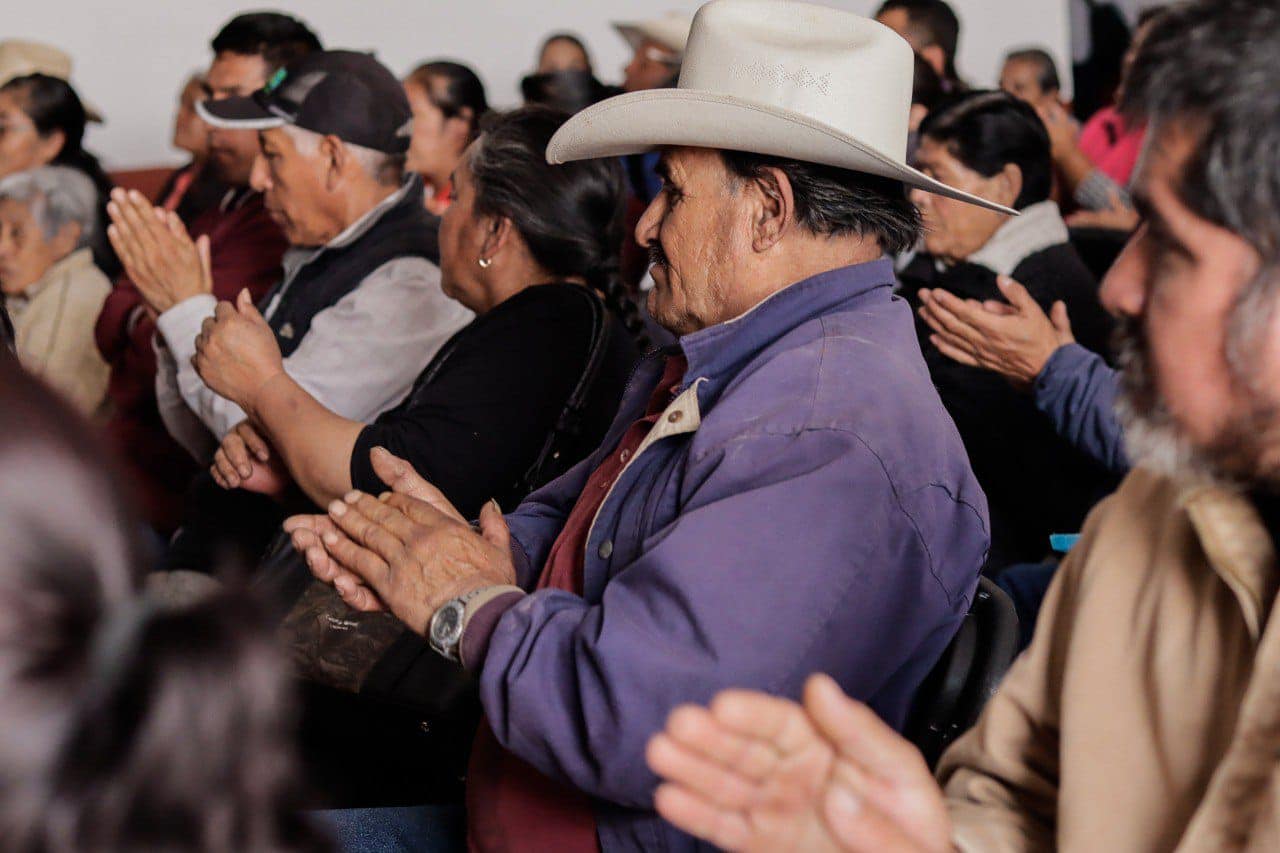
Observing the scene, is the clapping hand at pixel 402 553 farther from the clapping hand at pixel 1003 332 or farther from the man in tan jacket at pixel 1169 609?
the clapping hand at pixel 1003 332

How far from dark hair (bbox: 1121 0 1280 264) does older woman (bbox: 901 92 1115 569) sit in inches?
54.2

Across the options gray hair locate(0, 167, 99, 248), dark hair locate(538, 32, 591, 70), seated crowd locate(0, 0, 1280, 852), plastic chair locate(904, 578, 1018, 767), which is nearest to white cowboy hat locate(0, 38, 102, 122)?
gray hair locate(0, 167, 99, 248)

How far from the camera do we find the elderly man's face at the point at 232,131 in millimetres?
3322

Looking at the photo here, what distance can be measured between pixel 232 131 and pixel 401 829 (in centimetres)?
225

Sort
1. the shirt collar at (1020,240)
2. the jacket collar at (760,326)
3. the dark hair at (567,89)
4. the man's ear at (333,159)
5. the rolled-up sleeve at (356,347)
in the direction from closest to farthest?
1. the jacket collar at (760,326)
2. the rolled-up sleeve at (356,347)
3. the man's ear at (333,159)
4. the shirt collar at (1020,240)
5. the dark hair at (567,89)

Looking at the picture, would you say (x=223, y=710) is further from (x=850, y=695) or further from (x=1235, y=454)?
(x=850, y=695)

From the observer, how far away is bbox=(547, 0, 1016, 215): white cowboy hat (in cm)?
142

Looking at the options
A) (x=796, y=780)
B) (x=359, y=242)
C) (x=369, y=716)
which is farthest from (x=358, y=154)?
(x=796, y=780)

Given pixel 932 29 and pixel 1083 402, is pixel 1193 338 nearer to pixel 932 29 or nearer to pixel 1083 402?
pixel 1083 402

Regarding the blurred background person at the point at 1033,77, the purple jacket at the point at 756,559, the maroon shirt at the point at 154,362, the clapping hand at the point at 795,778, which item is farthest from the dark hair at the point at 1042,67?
the clapping hand at the point at 795,778

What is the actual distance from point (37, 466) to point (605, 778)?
663 millimetres

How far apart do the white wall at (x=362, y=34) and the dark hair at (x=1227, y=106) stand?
16.0ft

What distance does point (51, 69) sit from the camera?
4.63m

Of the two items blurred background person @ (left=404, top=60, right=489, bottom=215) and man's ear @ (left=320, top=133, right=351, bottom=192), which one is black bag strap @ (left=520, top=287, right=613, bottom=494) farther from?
blurred background person @ (left=404, top=60, right=489, bottom=215)
